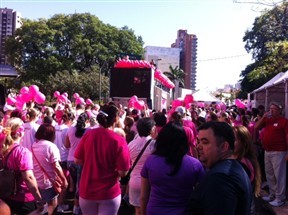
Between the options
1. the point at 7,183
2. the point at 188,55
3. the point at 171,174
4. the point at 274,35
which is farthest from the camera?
A: the point at 188,55

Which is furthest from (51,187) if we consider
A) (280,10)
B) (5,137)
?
(280,10)

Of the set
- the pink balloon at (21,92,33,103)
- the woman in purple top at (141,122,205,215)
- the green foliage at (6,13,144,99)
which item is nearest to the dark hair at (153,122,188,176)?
the woman in purple top at (141,122,205,215)

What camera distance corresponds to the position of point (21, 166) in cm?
394

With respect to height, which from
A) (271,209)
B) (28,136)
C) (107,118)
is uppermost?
(107,118)

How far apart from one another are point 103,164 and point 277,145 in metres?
4.19

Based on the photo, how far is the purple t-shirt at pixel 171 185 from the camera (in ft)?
10.2

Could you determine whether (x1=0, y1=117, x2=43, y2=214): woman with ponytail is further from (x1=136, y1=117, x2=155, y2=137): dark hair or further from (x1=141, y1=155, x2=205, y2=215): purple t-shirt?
(x1=141, y1=155, x2=205, y2=215): purple t-shirt

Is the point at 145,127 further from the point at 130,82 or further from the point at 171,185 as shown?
the point at 130,82

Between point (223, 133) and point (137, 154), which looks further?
point (137, 154)

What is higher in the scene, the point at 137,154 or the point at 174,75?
the point at 174,75

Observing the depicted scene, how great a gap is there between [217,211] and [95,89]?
130 ft

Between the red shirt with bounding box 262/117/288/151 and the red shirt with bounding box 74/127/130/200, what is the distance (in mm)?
3922

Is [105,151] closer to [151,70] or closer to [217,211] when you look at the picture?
[217,211]

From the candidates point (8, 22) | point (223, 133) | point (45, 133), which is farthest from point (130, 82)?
point (8, 22)
